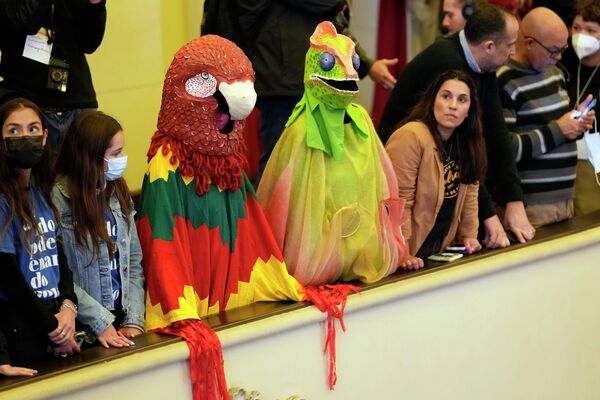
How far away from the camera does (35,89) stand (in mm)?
A: 3209

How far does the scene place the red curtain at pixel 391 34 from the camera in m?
5.00

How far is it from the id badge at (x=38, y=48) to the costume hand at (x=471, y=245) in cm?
133

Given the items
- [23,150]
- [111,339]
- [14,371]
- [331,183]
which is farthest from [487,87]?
[14,371]

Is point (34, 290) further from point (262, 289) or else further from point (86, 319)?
point (262, 289)

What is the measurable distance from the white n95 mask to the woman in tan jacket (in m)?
0.93

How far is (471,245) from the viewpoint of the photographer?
11.7ft

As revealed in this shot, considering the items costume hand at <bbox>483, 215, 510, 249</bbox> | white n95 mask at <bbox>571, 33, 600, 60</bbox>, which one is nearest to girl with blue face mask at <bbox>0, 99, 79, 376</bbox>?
costume hand at <bbox>483, 215, 510, 249</bbox>

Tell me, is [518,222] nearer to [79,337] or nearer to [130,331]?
[130,331]

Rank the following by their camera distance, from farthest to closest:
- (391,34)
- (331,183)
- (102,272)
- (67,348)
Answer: (391,34), (331,183), (102,272), (67,348)

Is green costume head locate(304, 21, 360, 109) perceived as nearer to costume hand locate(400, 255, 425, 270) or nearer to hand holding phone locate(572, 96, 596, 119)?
costume hand locate(400, 255, 425, 270)

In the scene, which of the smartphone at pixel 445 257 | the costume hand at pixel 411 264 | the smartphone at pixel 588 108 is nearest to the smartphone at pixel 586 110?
the smartphone at pixel 588 108

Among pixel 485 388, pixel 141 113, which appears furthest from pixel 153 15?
pixel 485 388

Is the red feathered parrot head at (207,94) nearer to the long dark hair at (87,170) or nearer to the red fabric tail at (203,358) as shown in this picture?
the long dark hair at (87,170)

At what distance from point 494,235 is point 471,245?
110 millimetres
